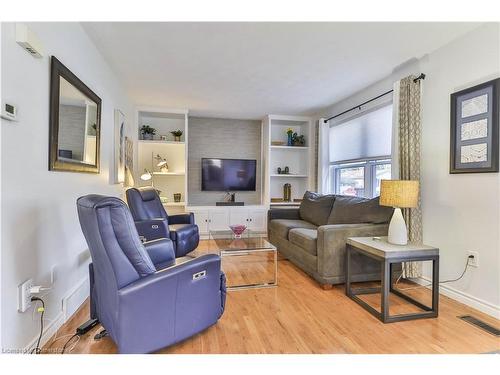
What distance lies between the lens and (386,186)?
235 cm

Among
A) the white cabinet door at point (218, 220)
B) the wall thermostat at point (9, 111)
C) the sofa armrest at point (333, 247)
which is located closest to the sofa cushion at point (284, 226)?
the sofa armrest at point (333, 247)

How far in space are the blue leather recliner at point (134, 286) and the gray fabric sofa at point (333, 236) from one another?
4.50ft

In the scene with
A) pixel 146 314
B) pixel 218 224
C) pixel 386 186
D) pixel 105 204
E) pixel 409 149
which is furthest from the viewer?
pixel 218 224

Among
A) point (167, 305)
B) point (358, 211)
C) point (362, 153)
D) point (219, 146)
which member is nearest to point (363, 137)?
point (362, 153)

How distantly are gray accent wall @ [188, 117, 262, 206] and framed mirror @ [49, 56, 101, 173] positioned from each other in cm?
263

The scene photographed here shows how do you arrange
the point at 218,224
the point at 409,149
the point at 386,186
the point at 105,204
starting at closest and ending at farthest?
the point at 105,204, the point at 386,186, the point at 409,149, the point at 218,224

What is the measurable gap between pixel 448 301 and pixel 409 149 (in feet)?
4.77

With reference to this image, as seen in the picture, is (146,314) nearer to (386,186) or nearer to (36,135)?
(36,135)

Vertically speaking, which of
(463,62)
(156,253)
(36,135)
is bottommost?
(156,253)

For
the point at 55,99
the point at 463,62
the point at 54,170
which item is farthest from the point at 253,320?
the point at 463,62

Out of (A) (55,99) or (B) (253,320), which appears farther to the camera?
(B) (253,320)

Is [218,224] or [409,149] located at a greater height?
[409,149]

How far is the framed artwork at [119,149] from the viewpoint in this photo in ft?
10.9

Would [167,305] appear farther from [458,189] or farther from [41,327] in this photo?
[458,189]
